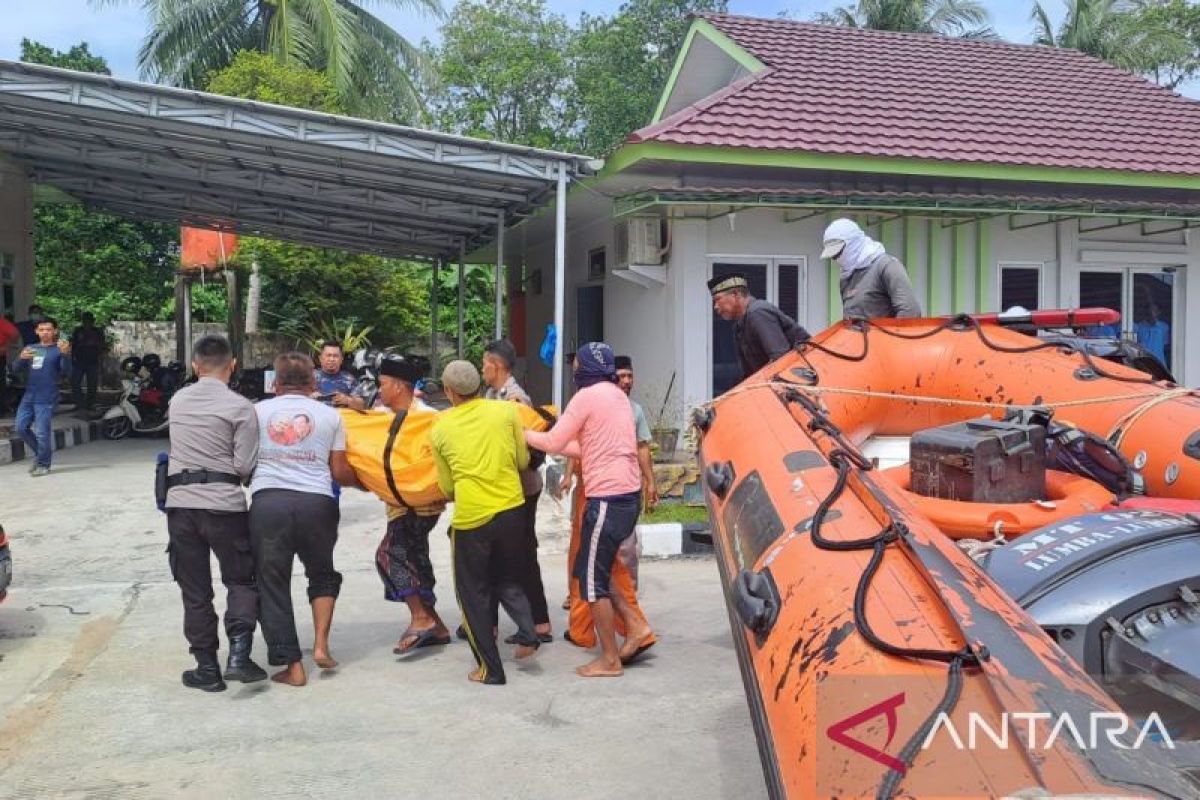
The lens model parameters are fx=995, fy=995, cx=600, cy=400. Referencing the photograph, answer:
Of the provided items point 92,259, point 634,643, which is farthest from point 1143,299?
point 92,259

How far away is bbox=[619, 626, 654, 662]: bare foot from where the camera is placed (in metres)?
4.70

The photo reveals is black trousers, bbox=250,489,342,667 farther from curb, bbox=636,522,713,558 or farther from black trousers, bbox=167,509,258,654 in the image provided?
curb, bbox=636,522,713,558

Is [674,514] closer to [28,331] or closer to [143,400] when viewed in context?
[143,400]

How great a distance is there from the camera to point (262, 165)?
33.1 ft

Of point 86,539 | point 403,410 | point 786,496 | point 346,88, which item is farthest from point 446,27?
point 786,496

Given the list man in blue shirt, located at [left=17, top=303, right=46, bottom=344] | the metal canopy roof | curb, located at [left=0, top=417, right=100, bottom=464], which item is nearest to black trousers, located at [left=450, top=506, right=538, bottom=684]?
the metal canopy roof

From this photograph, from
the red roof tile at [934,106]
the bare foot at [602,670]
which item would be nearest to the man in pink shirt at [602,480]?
the bare foot at [602,670]

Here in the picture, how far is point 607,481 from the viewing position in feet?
15.0

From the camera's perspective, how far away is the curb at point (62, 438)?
1037cm

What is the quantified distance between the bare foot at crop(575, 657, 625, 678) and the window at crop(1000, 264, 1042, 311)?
7.37 meters

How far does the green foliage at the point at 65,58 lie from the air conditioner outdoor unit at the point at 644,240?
15.7 metres

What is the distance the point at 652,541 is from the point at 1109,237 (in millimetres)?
6565

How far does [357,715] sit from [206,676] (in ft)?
2.57

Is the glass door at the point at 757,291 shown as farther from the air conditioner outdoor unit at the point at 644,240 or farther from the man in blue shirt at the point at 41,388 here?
the man in blue shirt at the point at 41,388
